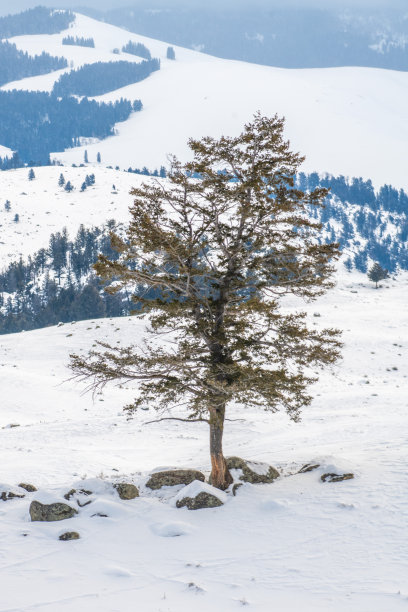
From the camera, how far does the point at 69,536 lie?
11781 mm

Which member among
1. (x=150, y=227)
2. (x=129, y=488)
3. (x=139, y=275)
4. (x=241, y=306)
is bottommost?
(x=129, y=488)

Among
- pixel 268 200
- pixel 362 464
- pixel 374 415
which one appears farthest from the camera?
pixel 374 415

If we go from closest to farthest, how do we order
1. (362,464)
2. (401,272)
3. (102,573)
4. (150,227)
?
(102,573), (150,227), (362,464), (401,272)

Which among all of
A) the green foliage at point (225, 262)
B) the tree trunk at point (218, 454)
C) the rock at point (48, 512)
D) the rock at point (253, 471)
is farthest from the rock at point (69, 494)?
the rock at point (253, 471)

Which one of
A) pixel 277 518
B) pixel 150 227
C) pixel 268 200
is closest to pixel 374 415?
pixel 277 518

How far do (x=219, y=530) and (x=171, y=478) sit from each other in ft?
12.7

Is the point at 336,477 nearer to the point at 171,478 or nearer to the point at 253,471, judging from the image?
the point at 253,471

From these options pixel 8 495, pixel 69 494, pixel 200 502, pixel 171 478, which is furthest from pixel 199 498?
pixel 8 495

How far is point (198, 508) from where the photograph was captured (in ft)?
44.4

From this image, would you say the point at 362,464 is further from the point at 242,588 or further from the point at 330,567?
the point at 242,588

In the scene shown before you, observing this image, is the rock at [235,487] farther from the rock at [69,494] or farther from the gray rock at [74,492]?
the rock at [69,494]

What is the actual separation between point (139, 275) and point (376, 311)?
5530 cm

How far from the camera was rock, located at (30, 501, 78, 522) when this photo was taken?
12.7m

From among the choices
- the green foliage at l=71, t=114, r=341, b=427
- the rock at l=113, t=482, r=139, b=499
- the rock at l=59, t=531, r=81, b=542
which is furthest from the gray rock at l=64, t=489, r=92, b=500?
the green foliage at l=71, t=114, r=341, b=427
